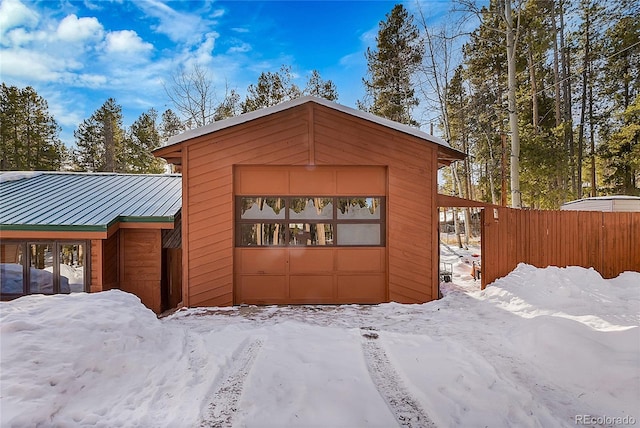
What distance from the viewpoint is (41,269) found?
660 centimetres

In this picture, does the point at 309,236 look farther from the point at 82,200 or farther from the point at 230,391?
the point at 82,200

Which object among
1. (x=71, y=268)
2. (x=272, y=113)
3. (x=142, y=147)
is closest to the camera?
(x=272, y=113)

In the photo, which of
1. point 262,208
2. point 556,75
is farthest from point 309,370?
point 556,75

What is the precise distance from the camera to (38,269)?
21.7 feet

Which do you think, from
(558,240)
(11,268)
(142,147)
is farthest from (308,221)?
(142,147)

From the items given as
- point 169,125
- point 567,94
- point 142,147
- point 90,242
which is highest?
point 169,125

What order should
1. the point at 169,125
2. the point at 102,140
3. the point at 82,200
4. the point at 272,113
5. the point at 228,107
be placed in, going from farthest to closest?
the point at 102,140
the point at 169,125
the point at 228,107
the point at 82,200
the point at 272,113

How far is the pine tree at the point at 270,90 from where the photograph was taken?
779 inches

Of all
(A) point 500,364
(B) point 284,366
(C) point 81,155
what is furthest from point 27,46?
(C) point 81,155

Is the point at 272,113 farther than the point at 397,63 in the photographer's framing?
No

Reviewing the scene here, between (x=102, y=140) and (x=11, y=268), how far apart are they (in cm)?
2197

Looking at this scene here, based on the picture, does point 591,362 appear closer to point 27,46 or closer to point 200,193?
point 200,193

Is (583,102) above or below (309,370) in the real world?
above

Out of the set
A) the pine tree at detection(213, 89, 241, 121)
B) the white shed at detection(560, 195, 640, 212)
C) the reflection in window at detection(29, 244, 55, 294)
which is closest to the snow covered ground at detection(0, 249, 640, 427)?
the reflection in window at detection(29, 244, 55, 294)
